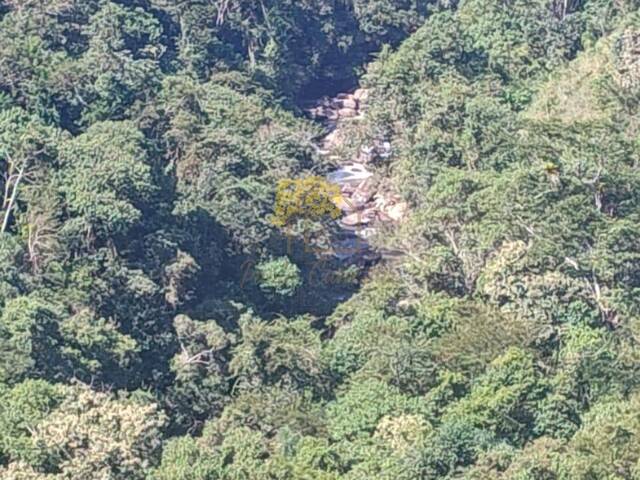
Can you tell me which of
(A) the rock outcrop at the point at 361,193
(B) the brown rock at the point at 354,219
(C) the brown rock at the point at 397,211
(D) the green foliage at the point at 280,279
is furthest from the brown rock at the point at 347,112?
(D) the green foliage at the point at 280,279

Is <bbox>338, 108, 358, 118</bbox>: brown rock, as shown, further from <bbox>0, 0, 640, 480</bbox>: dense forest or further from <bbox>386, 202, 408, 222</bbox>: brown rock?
<bbox>386, 202, 408, 222</bbox>: brown rock

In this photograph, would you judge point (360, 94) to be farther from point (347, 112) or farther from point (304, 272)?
point (304, 272)

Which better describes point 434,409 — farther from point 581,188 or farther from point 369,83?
point 369,83

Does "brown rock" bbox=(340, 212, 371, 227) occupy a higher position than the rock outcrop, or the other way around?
the rock outcrop

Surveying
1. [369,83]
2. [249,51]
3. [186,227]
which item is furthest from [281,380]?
[249,51]

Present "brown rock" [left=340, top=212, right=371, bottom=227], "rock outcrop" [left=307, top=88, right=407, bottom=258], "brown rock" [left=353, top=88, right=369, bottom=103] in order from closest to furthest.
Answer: "rock outcrop" [left=307, top=88, right=407, bottom=258], "brown rock" [left=340, top=212, right=371, bottom=227], "brown rock" [left=353, top=88, right=369, bottom=103]

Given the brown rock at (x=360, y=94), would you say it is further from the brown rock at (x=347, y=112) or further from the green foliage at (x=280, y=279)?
the green foliage at (x=280, y=279)

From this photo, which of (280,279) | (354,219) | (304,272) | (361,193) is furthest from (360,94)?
(280,279)

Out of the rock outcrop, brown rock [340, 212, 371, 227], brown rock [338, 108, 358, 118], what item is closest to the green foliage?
the rock outcrop
